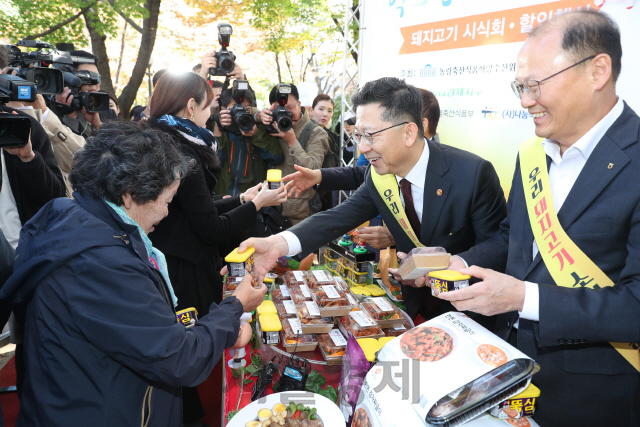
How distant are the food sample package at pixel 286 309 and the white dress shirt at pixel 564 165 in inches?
42.9

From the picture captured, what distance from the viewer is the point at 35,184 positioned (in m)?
2.58

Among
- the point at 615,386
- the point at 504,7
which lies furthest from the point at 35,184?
the point at 504,7

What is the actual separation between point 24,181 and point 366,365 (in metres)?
2.44

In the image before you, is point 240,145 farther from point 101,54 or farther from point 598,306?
point 101,54

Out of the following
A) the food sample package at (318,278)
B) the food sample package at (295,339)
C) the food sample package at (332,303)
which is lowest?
the food sample package at (295,339)

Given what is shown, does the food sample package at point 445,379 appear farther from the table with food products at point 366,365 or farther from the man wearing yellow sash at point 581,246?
the man wearing yellow sash at point 581,246

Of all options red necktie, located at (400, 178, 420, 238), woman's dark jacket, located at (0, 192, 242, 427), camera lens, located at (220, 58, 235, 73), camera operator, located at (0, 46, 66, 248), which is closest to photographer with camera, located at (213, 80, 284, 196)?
camera lens, located at (220, 58, 235, 73)

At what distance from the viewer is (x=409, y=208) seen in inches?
88.4

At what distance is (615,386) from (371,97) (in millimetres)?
1564

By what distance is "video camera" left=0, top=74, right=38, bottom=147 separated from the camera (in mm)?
1903

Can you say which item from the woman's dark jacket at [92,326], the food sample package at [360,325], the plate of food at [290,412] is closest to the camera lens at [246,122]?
the food sample package at [360,325]

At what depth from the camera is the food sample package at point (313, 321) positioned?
1874 millimetres

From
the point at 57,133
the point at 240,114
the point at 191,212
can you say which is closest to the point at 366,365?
the point at 191,212

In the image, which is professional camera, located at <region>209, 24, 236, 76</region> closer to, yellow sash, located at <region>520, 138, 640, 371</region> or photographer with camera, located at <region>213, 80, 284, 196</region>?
photographer with camera, located at <region>213, 80, 284, 196</region>
